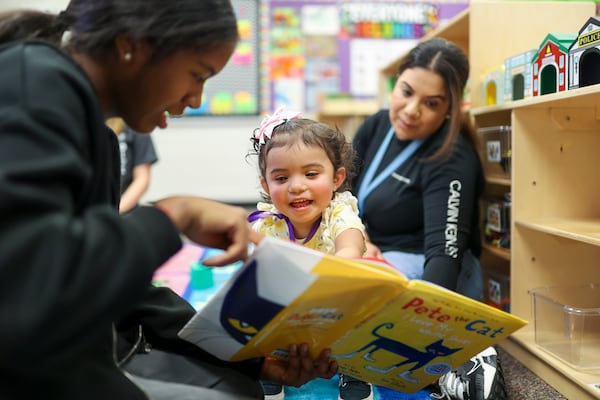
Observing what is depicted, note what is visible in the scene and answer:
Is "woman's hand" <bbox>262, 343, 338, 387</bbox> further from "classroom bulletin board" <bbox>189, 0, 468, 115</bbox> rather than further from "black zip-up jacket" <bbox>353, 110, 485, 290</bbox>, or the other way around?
"classroom bulletin board" <bbox>189, 0, 468, 115</bbox>

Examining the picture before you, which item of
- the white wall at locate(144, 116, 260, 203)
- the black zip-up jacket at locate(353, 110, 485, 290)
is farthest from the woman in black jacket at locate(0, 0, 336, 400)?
the white wall at locate(144, 116, 260, 203)

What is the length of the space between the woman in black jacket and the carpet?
9 centimetres

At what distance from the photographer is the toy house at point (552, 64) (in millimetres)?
1371

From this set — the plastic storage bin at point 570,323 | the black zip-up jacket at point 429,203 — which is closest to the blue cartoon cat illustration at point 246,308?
the black zip-up jacket at point 429,203

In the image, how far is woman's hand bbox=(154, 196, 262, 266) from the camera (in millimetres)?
619

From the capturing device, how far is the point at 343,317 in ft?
2.44

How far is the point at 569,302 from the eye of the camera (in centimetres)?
151

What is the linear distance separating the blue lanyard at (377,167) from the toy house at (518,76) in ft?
0.99

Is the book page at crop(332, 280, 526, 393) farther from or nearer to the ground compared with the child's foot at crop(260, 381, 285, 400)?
farther from the ground

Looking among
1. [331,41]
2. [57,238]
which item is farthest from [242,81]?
[57,238]

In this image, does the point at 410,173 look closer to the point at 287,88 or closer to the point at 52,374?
the point at 52,374

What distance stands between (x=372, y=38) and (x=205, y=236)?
3788 mm

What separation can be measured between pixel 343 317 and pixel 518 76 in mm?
1170

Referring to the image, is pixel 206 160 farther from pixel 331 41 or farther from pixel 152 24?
pixel 152 24
